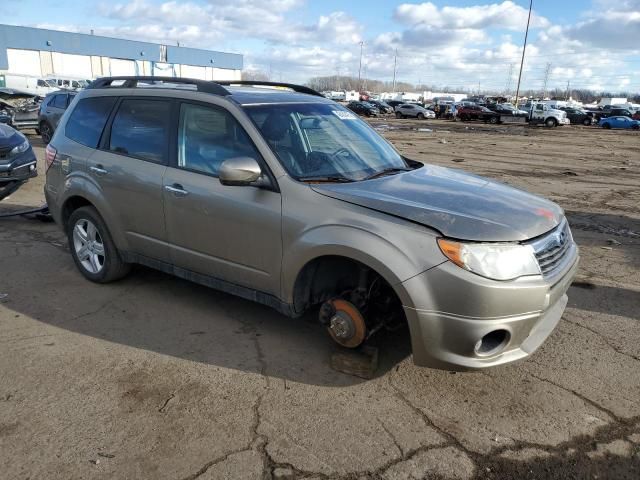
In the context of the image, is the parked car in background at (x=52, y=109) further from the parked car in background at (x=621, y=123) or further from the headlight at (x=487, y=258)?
the parked car in background at (x=621, y=123)

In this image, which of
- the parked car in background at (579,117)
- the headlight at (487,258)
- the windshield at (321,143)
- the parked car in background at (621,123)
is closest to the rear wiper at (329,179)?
the windshield at (321,143)

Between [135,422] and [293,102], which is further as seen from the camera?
[293,102]

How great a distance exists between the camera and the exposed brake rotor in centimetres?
342

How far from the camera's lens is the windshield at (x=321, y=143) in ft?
12.2

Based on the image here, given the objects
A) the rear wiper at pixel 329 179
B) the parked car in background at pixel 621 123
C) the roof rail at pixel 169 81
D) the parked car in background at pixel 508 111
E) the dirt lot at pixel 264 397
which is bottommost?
the dirt lot at pixel 264 397

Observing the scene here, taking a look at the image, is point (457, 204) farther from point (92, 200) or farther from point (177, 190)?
point (92, 200)

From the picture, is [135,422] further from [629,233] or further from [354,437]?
[629,233]

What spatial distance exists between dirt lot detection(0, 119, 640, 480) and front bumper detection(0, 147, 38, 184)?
3560 mm

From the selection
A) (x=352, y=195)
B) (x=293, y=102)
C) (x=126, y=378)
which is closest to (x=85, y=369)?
(x=126, y=378)

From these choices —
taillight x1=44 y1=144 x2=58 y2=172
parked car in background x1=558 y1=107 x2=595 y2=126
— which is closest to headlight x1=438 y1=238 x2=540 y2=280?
taillight x1=44 y1=144 x2=58 y2=172

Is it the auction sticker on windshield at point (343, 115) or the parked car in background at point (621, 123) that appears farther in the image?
the parked car in background at point (621, 123)

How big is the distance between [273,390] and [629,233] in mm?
6290

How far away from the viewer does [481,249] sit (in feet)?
9.52

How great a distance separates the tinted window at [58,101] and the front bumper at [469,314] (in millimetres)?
17578
